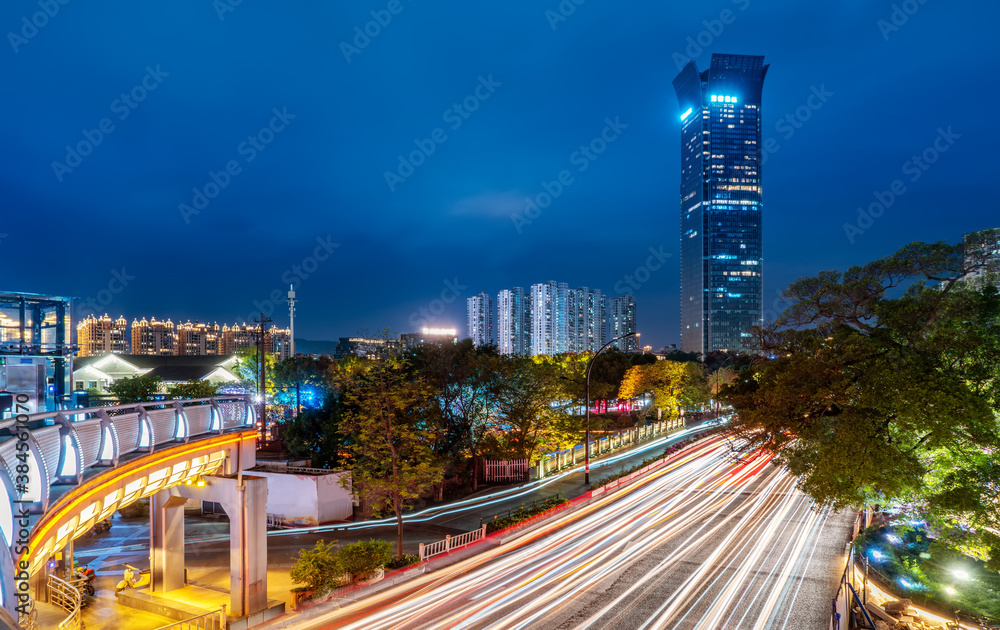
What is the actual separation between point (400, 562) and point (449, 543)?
199 centimetres

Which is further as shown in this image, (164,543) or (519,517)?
(519,517)

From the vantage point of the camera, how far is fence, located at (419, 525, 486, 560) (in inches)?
706

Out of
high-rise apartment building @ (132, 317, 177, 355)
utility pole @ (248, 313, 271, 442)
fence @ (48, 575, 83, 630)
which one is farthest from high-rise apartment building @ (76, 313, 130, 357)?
fence @ (48, 575, 83, 630)

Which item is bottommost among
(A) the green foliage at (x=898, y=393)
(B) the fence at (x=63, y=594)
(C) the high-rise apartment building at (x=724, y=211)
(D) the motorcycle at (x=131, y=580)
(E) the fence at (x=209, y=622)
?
(D) the motorcycle at (x=131, y=580)

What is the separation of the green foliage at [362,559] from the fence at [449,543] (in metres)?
1.71

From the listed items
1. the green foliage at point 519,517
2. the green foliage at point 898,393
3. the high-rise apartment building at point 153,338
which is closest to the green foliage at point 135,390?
the green foliage at point 519,517

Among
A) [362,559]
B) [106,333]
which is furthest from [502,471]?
[106,333]

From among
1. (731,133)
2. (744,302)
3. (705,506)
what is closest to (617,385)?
(705,506)

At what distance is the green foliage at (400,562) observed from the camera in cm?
1700

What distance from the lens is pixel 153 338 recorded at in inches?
7505

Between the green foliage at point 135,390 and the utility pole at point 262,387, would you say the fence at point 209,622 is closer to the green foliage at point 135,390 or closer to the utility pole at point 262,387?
the utility pole at point 262,387

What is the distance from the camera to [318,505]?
2423 cm

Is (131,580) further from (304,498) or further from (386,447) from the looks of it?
(386,447)

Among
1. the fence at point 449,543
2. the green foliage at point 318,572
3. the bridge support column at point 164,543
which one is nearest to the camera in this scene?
the green foliage at point 318,572
